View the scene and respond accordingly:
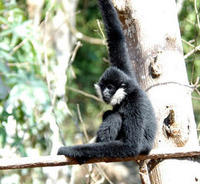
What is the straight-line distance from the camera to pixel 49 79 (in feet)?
16.7

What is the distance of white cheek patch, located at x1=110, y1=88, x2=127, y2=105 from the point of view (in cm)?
381

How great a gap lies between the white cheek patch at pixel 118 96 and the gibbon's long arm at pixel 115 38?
44 cm

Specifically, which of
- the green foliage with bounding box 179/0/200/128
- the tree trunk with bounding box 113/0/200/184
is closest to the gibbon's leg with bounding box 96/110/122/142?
the tree trunk with bounding box 113/0/200/184

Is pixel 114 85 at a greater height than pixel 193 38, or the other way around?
pixel 193 38

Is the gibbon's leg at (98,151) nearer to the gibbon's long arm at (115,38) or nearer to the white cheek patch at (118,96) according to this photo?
the white cheek patch at (118,96)

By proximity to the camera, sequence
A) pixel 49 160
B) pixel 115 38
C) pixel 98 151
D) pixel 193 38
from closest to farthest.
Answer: pixel 49 160 < pixel 98 151 < pixel 115 38 < pixel 193 38

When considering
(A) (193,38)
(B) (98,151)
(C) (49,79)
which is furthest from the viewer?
(A) (193,38)

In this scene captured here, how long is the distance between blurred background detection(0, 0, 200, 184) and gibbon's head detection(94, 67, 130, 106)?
634mm

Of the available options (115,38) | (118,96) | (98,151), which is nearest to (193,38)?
(115,38)

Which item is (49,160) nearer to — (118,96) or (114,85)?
(118,96)

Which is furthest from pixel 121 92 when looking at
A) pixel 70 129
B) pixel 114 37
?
pixel 70 129

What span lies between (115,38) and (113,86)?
695 mm

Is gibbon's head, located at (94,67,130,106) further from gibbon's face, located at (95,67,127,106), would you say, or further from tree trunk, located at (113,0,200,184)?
tree trunk, located at (113,0,200,184)

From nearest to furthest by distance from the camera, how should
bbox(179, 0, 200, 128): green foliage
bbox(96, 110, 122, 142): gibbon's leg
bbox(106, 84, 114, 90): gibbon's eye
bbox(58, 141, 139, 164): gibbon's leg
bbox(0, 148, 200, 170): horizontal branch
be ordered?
bbox(0, 148, 200, 170): horizontal branch → bbox(58, 141, 139, 164): gibbon's leg → bbox(96, 110, 122, 142): gibbon's leg → bbox(106, 84, 114, 90): gibbon's eye → bbox(179, 0, 200, 128): green foliage
